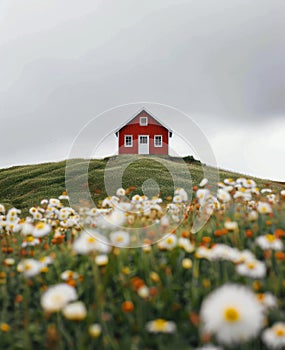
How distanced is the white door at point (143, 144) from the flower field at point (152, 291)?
29589 millimetres

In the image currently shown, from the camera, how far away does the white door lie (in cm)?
3502

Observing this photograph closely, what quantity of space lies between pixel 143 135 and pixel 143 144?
710mm

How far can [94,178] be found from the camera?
22797mm

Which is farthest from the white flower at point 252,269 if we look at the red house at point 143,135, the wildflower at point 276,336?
the red house at point 143,135

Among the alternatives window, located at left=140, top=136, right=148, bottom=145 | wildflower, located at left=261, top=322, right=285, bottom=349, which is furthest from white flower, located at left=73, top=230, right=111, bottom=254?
window, located at left=140, top=136, right=148, bottom=145

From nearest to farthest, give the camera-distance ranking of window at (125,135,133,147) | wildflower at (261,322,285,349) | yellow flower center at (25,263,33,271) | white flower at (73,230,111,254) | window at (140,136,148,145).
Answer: wildflower at (261,322,285,349) → white flower at (73,230,111,254) → yellow flower center at (25,263,33,271) → window at (140,136,148,145) → window at (125,135,133,147)

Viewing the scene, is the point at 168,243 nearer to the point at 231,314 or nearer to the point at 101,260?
the point at 101,260

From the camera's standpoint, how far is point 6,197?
22844 millimetres

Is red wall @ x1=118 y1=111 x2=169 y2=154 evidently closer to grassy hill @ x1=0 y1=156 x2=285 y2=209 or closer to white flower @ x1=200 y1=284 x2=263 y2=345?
grassy hill @ x1=0 y1=156 x2=285 y2=209

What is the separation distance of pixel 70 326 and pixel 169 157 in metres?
30.5

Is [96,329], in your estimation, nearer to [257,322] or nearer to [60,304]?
[60,304]

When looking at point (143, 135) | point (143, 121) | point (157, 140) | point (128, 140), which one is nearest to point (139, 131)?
point (143, 135)

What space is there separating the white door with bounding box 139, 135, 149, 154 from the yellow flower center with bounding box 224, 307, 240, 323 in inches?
1282

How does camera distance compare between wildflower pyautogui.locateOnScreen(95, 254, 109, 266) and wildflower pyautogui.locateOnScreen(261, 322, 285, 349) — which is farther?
wildflower pyautogui.locateOnScreen(95, 254, 109, 266)
